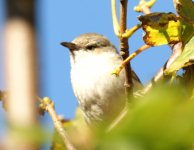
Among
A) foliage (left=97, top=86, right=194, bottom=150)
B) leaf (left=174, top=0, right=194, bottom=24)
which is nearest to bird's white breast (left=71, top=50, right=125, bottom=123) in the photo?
leaf (left=174, top=0, right=194, bottom=24)

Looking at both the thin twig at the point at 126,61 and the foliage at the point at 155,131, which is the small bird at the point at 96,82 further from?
the foliage at the point at 155,131

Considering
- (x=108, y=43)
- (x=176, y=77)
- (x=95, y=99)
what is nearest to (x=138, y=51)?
(x=176, y=77)

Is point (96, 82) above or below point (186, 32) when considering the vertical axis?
below

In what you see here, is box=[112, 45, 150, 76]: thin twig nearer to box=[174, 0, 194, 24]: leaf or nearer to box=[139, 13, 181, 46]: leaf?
box=[139, 13, 181, 46]: leaf

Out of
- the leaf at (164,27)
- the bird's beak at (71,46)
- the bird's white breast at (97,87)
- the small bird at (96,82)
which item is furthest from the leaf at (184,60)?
the bird's beak at (71,46)

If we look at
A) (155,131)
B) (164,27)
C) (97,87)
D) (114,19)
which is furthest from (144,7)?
(155,131)

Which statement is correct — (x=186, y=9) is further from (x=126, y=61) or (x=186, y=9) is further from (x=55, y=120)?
(x=55, y=120)
